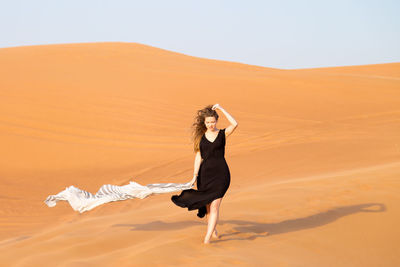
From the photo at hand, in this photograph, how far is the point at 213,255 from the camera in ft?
15.9

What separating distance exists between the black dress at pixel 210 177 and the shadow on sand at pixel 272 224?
2.03 ft

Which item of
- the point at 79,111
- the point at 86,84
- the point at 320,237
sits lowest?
the point at 320,237

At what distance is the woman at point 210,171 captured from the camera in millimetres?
5246

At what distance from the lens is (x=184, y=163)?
12234 mm

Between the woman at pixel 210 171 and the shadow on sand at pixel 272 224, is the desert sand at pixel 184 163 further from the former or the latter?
the woman at pixel 210 171

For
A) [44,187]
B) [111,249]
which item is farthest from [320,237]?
[44,187]

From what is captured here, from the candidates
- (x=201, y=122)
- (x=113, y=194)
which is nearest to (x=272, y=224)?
(x=201, y=122)

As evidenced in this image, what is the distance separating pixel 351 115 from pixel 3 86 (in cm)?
1369

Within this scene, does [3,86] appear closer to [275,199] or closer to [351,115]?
[351,115]

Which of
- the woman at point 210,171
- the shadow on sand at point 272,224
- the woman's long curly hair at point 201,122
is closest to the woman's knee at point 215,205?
the woman at point 210,171

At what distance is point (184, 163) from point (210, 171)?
6.93m

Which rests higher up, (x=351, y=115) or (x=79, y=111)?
(x=79, y=111)

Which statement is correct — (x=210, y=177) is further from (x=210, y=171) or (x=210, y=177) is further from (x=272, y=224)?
(x=272, y=224)

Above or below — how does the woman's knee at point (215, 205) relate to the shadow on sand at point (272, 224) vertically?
above
